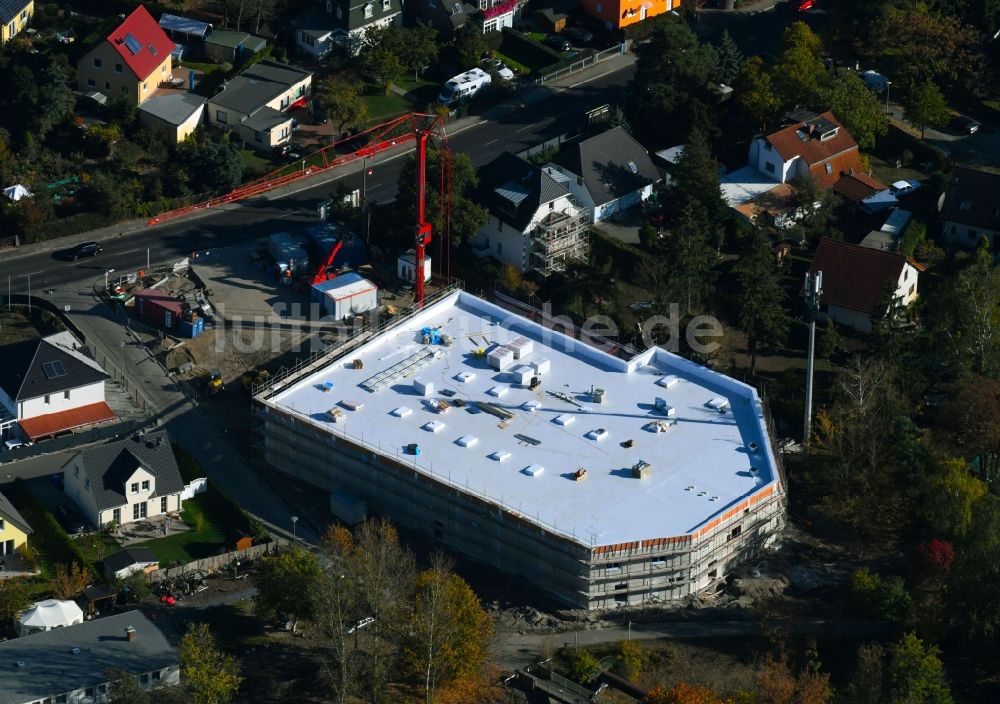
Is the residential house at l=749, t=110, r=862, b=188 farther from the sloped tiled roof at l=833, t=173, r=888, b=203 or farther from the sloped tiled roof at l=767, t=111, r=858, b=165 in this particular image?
the sloped tiled roof at l=833, t=173, r=888, b=203

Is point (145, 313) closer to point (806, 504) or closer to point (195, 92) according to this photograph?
point (195, 92)

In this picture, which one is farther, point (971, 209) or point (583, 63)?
point (583, 63)

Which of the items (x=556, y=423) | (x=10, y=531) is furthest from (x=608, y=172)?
(x=10, y=531)

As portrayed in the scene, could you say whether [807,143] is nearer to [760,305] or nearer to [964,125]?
[964,125]

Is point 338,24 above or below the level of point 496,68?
above

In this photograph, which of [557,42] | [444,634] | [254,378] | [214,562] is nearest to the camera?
[444,634]

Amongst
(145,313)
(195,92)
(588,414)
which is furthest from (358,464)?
(195,92)
